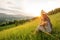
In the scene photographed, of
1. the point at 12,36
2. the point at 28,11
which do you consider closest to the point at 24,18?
the point at 28,11

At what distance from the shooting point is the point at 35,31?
2609mm

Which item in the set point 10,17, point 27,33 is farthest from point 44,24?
point 10,17

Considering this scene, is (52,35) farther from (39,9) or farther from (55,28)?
(39,9)

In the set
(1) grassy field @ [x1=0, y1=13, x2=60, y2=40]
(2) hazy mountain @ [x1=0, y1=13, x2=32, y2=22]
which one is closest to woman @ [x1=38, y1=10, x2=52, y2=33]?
(1) grassy field @ [x1=0, y1=13, x2=60, y2=40]

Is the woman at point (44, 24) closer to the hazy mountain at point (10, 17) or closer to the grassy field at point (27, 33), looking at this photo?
the grassy field at point (27, 33)

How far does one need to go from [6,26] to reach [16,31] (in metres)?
0.15

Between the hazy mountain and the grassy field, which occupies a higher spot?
the hazy mountain

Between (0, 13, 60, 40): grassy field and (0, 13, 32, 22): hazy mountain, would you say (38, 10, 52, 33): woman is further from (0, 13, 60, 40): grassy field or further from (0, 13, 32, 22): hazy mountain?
(0, 13, 32, 22): hazy mountain

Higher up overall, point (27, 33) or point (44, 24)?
point (44, 24)

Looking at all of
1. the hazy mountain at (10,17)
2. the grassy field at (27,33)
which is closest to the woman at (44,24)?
the grassy field at (27,33)

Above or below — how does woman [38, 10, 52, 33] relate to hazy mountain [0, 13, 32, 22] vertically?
below

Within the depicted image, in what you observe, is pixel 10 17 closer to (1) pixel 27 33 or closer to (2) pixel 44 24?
(1) pixel 27 33

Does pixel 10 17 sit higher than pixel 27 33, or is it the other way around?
pixel 10 17

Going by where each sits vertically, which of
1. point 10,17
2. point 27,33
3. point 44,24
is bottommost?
point 27,33
